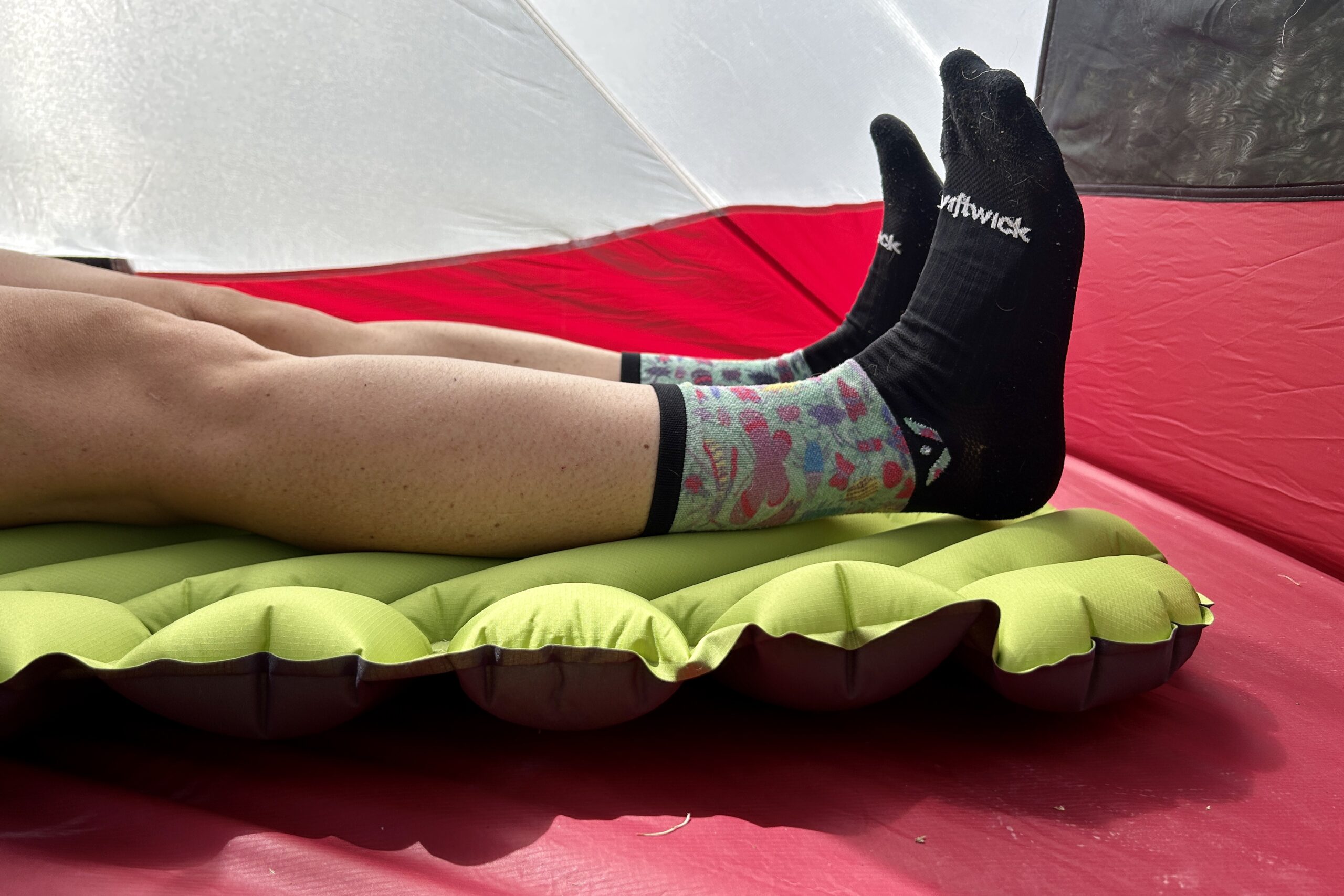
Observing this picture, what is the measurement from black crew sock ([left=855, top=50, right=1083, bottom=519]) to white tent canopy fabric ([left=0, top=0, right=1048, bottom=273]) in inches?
26.1

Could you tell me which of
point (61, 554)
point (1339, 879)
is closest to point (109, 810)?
point (61, 554)

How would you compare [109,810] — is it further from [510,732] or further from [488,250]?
[488,250]

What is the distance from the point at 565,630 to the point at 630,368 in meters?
0.52

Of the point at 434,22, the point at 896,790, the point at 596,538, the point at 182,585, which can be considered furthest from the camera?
the point at 434,22

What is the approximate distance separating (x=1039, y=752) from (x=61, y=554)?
0.73 meters

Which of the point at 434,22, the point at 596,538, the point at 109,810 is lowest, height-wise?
the point at 109,810

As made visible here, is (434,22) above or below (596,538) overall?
above

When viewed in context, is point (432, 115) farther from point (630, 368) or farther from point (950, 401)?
point (950, 401)

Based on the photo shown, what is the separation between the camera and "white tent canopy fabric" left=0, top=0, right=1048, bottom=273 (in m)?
1.39

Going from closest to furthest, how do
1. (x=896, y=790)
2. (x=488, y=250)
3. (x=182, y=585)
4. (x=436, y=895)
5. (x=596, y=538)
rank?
(x=436, y=895), (x=896, y=790), (x=182, y=585), (x=596, y=538), (x=488, y=250)

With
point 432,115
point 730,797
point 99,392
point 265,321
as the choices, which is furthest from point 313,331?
point 730,797

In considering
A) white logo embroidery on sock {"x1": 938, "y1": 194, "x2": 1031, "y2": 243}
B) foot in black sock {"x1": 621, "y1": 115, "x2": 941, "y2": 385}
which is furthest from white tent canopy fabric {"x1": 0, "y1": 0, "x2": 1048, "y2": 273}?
white logo embroidery on sock {"x1": 938, "y1": 194, "x2": 1031, "y2": 243}

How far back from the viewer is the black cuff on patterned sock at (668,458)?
71cm

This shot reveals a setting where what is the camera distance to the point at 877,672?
558mm
